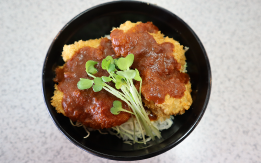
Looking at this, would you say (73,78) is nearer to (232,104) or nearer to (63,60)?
(63,60)

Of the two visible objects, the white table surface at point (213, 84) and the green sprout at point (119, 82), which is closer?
the green sprout at point (119, 82)

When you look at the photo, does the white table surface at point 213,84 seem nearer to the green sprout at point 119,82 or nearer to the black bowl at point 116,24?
the black bowl at point 116,24

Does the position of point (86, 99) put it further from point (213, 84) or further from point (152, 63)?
point (213, 84)

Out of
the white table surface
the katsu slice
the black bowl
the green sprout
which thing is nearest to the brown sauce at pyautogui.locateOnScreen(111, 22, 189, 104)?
the katsu slice

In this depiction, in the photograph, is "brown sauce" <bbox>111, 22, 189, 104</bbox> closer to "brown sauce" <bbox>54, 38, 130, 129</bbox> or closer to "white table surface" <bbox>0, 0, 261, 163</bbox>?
"brown sauce" <bbox>54, 38, 130, 129</bbox>

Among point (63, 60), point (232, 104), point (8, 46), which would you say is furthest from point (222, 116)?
point (8, 46)

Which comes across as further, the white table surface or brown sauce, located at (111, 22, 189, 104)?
the white table surface

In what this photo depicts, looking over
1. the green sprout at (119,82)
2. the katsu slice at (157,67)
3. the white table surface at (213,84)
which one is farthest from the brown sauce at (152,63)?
the white table surface at (213,84)

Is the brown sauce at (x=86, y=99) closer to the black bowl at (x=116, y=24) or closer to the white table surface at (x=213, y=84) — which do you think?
the black bowl at (x=116, y=24)
